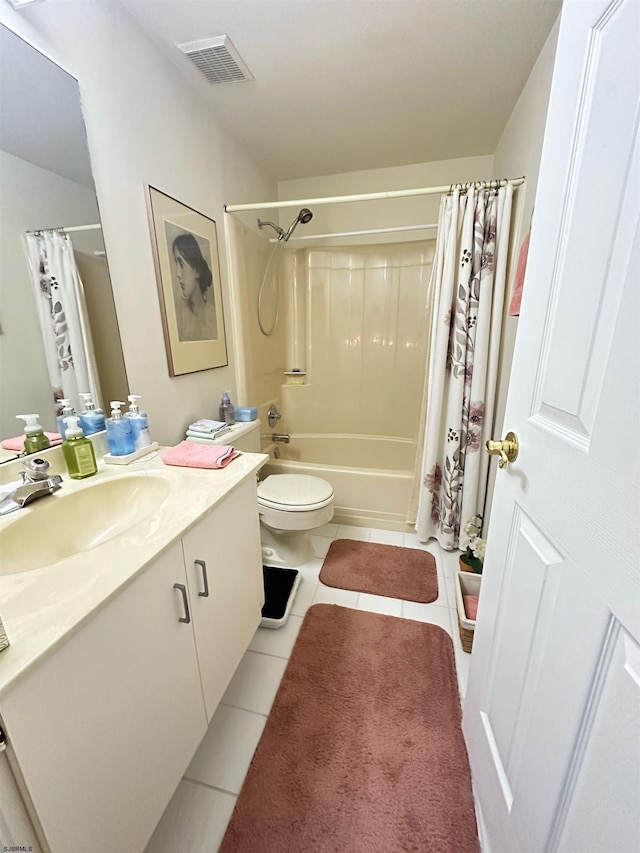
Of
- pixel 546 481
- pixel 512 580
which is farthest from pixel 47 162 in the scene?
pixel 512 580

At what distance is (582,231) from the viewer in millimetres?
516

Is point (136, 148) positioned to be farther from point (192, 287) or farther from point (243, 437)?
point (243, 437)

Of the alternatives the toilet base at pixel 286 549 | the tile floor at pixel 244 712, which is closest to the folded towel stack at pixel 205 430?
the toilet base at pixel 286 549

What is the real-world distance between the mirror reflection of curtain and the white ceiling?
91 centimetres

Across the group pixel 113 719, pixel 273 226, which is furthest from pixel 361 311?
pixel 113 719

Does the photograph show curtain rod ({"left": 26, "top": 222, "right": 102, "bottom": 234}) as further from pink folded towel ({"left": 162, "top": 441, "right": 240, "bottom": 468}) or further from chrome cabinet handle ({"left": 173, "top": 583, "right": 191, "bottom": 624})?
chrome cabinet handle ({"left": 173, "top": 583, "right": 191, "bottom": 624})

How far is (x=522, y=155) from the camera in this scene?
1.51m

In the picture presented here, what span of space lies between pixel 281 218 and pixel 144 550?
2608 mm

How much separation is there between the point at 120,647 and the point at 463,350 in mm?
1722

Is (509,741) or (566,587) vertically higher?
(566,587)

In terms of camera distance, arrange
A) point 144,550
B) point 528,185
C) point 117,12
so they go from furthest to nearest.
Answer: point 528,185, point 117,12, point 144,550

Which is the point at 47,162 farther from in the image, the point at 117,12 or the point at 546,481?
the point at 546,481

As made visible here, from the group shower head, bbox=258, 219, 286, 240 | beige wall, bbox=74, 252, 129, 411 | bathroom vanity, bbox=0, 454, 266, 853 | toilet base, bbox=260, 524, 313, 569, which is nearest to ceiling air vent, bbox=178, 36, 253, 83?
shower head, bbox=258, 219, 286, 240

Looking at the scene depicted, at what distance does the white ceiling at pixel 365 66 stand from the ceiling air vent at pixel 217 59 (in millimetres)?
22
